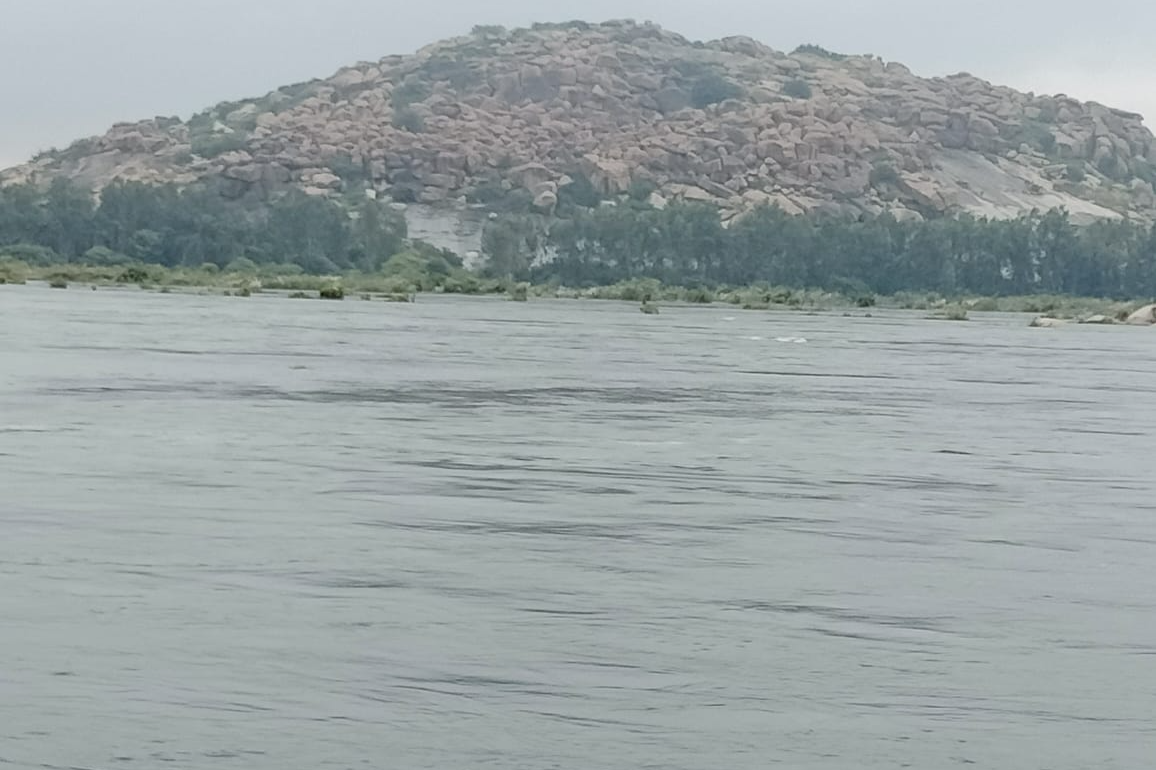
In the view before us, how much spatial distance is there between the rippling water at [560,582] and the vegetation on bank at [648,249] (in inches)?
4403

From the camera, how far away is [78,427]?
78.0 feet

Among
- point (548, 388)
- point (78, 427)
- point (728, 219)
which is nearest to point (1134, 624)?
point (78, 427)

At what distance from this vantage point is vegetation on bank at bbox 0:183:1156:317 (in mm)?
143750

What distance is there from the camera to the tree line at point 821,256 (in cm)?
14738

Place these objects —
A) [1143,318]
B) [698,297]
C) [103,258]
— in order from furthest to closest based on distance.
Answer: [103,258], [698,297], [1143,318]

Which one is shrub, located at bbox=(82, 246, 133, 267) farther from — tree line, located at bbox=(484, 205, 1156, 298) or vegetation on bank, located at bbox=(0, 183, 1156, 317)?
tree line, located at bbox=(484, 205, 1156, 298)

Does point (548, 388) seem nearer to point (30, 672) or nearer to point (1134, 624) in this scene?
point (1134, 624)

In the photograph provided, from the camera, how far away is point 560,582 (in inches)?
561

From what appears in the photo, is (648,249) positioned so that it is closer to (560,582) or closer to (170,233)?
(170,233)

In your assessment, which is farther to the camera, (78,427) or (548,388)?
(548,388)

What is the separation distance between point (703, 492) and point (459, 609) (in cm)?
699

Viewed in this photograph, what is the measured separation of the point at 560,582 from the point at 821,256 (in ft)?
451

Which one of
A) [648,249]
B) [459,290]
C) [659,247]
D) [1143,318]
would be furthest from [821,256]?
[1143,318]

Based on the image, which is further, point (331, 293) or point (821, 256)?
point (821, 256)
